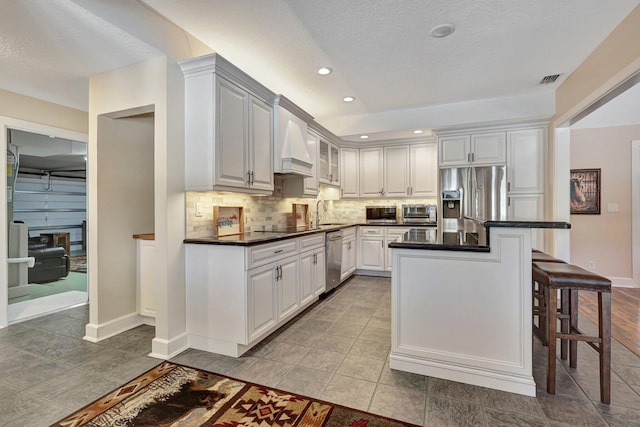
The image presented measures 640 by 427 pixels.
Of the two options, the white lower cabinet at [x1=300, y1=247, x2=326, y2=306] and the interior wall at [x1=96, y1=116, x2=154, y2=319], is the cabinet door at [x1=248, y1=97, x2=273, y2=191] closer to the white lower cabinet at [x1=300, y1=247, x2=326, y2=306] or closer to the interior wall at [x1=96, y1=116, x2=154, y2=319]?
the white lower cabinet at [x1=300, y1=247, x2=326, y2=306]

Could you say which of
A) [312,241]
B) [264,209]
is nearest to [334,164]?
[264,209]

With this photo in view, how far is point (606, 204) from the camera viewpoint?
444cm

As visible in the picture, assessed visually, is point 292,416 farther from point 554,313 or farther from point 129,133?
point 129,133

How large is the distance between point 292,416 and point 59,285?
4696 mm

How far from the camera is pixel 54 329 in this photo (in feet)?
9.58

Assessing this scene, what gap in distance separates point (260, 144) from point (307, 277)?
5.05 ft

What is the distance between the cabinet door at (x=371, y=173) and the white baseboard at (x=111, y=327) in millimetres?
3868

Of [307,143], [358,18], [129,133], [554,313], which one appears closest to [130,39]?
[129,133]

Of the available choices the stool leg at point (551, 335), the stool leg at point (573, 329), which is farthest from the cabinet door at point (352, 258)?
the stool leg at point (551, 335)

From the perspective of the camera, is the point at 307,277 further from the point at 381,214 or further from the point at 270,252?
the point at 381,214

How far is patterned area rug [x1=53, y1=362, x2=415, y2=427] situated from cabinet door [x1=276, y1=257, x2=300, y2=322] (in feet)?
2.92

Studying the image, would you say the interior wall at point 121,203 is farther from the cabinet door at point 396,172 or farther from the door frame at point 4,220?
the cabinet door at point 396,172

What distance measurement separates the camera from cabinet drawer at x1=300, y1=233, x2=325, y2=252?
3.25 metres

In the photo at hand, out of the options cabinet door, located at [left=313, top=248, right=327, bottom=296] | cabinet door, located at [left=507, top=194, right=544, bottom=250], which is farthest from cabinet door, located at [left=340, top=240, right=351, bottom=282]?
cabinet door, located at [left=507, top=194, right=544, bottom=250]
